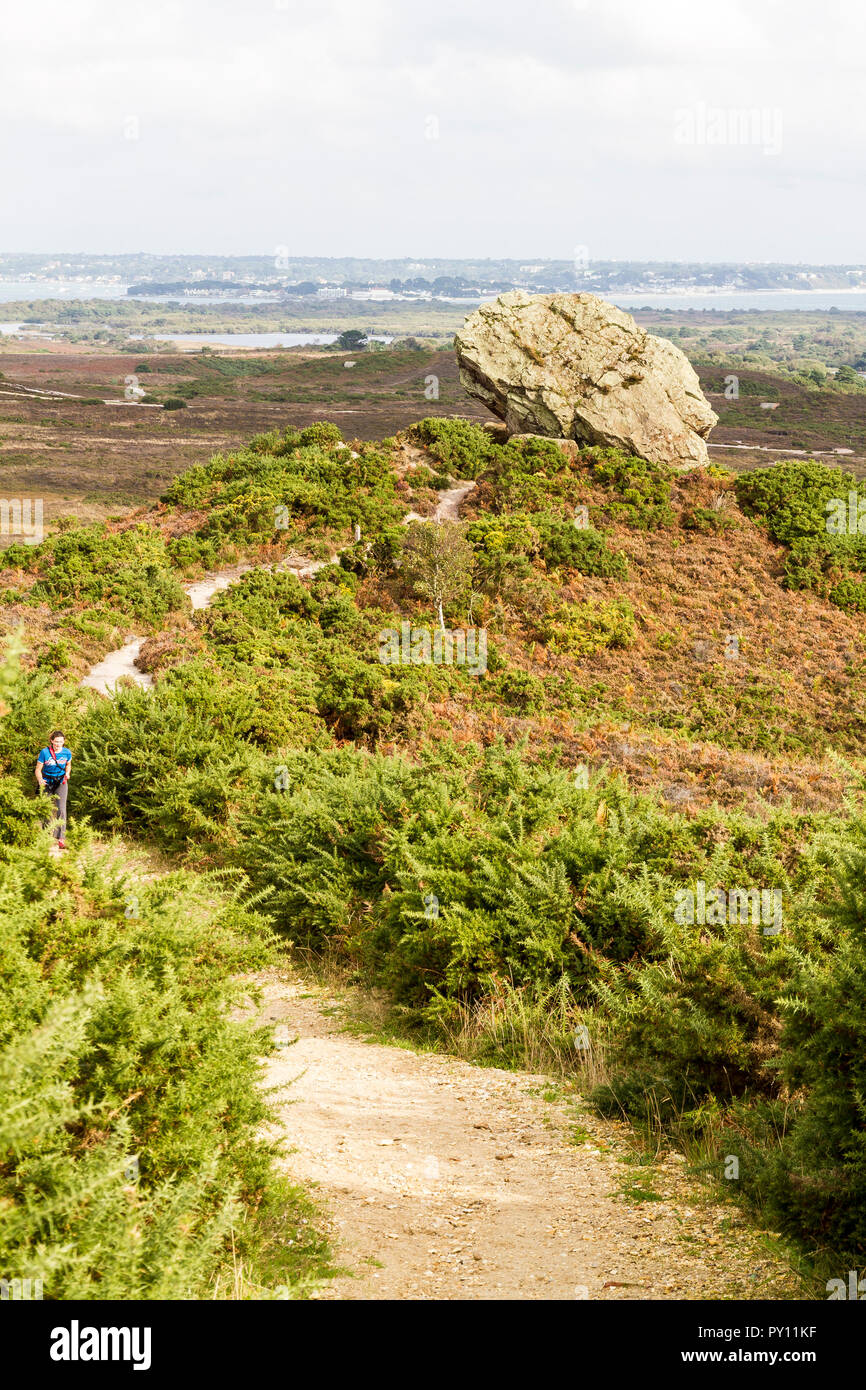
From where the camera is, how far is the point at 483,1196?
551 cm

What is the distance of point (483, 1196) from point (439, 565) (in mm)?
16207

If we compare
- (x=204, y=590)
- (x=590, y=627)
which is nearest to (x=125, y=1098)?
(x=590, y=627)

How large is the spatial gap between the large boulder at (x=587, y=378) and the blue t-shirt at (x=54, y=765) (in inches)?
765

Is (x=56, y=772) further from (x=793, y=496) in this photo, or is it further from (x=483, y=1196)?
(x=793, y=496)

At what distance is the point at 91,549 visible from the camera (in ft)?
77.5

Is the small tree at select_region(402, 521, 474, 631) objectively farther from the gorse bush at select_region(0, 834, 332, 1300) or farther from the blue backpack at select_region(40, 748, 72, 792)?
the gorse bush at select_region(0, 834, 332, 1300)

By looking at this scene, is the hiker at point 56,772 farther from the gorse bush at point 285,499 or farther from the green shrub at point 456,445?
the green shrub at point 456,445

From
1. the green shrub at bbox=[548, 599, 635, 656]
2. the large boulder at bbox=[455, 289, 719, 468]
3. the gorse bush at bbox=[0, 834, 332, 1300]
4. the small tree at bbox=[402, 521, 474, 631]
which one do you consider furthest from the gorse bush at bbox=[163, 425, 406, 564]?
the gorse bush at bbox=[0, 834, 332, 1300]

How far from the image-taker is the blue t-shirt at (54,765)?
11.5 meters

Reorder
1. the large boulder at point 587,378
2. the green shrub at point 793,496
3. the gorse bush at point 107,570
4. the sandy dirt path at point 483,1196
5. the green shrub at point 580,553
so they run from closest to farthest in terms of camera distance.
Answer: the sandy dirt path at point 483,1196 → the gorse bush at point 107,570 → the green shrub at point 580,553 → the green shrub at point 793,496 → the large boulder at point 587,378

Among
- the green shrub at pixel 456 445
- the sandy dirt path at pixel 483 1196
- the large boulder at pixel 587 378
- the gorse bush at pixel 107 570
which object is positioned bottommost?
the sandy dirt path at pixel 483 1196

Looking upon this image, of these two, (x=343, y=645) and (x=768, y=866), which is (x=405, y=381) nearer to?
(x=343, y=645)

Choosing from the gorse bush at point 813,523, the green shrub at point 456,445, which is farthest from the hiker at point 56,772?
the green shrub at point 456,445

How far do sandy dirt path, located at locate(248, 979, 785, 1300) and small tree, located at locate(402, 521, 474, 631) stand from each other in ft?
45.7
